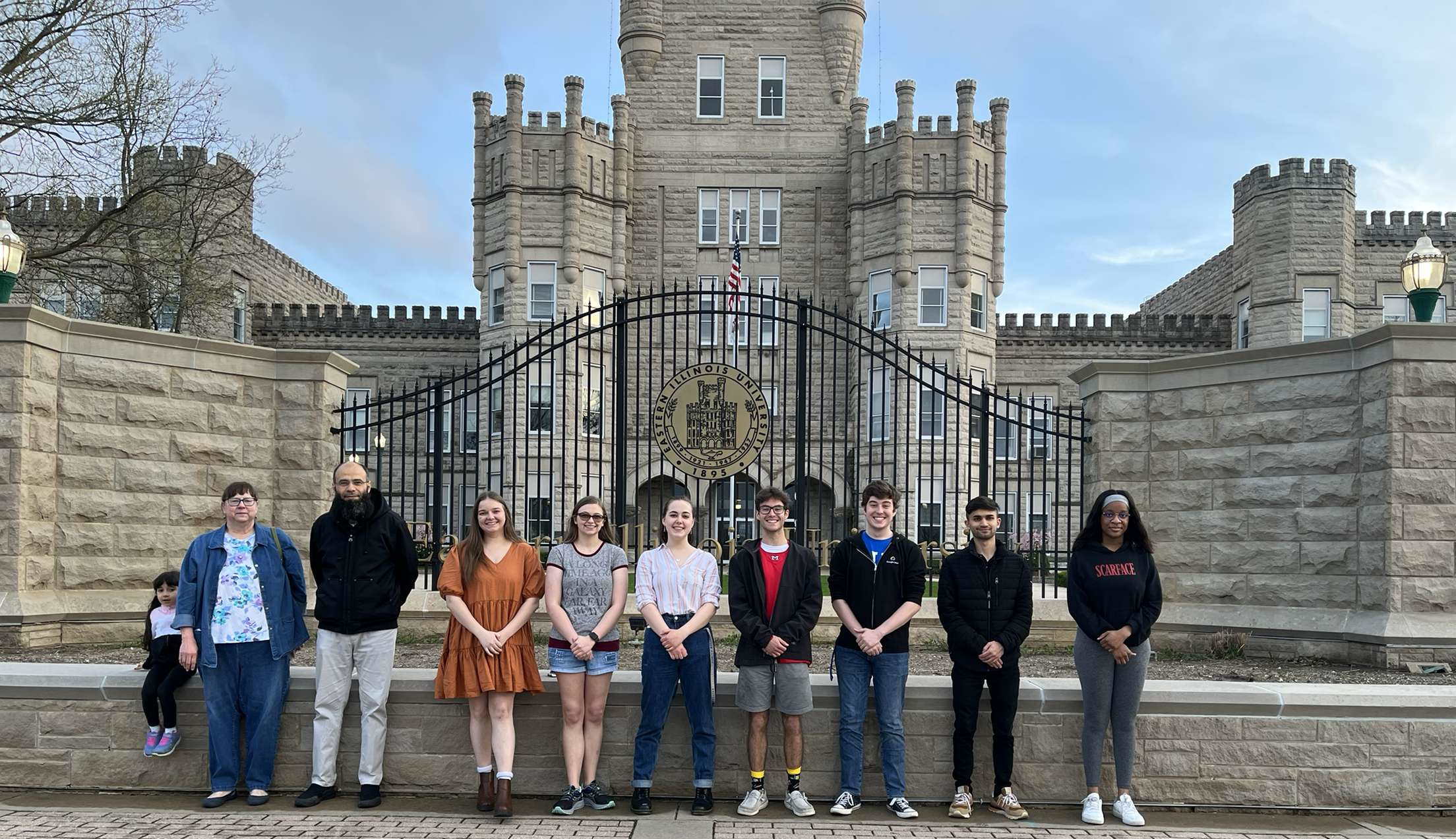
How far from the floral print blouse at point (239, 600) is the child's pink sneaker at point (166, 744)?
711 millimetres

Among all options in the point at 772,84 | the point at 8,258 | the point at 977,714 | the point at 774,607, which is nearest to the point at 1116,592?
the point at 977,714

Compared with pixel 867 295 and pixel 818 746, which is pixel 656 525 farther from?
pixel 818 746

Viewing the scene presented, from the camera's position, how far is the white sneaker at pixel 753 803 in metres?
5.90

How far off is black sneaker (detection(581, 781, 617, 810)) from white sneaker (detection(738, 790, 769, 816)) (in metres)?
0.72

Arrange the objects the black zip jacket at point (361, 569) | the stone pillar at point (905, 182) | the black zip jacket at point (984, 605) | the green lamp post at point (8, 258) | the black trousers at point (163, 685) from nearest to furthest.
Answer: the black zip jacket at point (984, 605)
the black zip jacket at point (361, 569)
the black trousers at point (163, 685)
the green lamp post at point (8, 258)
the stone pillar at point (905, 182)

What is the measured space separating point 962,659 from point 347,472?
3.58m

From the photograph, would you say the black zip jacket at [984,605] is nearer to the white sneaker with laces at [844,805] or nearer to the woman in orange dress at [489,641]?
the white sneaker with laces at [844,805]

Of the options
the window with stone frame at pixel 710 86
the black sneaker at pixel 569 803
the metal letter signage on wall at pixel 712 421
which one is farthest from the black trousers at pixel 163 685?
the window with stone frame at pixel 710 86

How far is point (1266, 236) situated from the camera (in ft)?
100

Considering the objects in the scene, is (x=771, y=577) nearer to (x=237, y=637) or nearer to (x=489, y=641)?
(x=489, y=641)

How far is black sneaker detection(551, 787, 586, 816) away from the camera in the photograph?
5.88 metres

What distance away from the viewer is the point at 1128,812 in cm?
584

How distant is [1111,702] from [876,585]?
56.7 inches

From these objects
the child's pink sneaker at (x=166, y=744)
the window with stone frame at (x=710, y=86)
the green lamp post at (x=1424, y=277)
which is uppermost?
the window with stone frame at (x=710, y=86)
